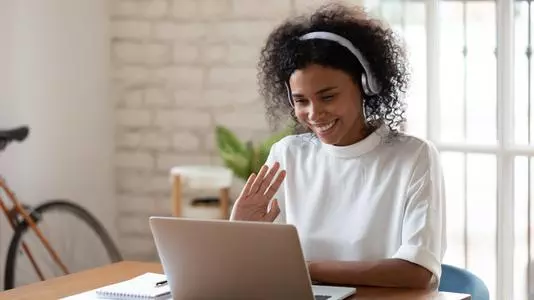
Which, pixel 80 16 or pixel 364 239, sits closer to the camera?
pixel 364 239

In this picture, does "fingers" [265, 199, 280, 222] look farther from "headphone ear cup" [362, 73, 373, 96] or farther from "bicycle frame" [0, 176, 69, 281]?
"bicycle frame" [0, 176, 69, 281]

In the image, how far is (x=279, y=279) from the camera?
1968 mm

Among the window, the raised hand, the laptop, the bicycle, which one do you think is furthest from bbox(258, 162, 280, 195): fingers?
the bicycle

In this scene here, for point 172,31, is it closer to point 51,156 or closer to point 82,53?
point 82,53

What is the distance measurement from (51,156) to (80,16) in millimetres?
599

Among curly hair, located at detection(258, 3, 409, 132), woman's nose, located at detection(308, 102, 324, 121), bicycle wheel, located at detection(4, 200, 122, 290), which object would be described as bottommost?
bicycle wheel, located at detection(4, 200, 122, 290)

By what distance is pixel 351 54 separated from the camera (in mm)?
2408

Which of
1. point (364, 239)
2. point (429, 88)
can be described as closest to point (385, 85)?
point (364, 239)

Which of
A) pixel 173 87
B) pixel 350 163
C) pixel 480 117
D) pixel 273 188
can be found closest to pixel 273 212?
pixel 273 188

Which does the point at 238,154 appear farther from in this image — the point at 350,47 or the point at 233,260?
the point at 233,260

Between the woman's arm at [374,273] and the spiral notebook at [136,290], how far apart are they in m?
0.35

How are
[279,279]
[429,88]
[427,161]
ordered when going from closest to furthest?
[279,279] → [427,161] → [429,88]

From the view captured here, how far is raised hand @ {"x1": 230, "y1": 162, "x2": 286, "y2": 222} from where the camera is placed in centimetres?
238

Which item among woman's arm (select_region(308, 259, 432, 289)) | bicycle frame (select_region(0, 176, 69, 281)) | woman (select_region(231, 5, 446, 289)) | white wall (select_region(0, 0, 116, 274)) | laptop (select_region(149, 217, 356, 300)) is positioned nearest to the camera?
laptop (select_region(149, 217, 356, 300))
